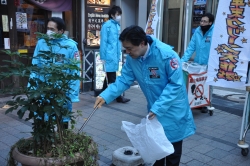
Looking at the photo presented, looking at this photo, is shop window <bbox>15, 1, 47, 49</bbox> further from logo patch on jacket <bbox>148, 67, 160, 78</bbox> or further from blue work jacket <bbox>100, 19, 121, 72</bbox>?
logo patch on jacket <bbox>148, 67, 160, 78</bbox>

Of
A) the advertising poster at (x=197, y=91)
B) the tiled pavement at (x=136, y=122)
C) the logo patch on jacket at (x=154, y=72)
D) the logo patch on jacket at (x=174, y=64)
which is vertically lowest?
the tiled pavement at (x=136, y=122)

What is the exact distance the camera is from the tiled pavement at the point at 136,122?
4.09m

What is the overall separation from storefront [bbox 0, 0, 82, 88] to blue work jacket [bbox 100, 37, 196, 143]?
185 inches

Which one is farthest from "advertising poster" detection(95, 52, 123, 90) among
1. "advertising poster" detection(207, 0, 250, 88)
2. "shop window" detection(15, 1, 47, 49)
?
"advertising poster" detection(207, 0, 250, 88)

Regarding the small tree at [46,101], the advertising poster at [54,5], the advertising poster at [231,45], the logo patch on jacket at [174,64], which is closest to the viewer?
the small tree at [46,101]

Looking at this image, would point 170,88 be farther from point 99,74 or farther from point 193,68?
point 99,74

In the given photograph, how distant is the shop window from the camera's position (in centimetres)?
706

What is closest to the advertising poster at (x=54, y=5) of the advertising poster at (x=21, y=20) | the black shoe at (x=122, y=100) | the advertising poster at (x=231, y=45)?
the advertising poster at (x=21, y=20)

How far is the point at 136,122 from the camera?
5539 mm

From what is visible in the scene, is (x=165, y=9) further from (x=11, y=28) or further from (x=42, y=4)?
(x=11, y=28)

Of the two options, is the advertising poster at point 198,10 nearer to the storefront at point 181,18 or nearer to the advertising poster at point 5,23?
the storefront at point 181,18

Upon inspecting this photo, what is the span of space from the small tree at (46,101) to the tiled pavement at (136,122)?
55.0 inches

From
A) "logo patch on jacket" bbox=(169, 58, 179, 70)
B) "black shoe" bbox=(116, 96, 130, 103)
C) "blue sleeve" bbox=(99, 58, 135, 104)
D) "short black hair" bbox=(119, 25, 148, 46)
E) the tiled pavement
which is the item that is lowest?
the tiled pavement

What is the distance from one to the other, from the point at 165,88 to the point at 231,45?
1.74 m
